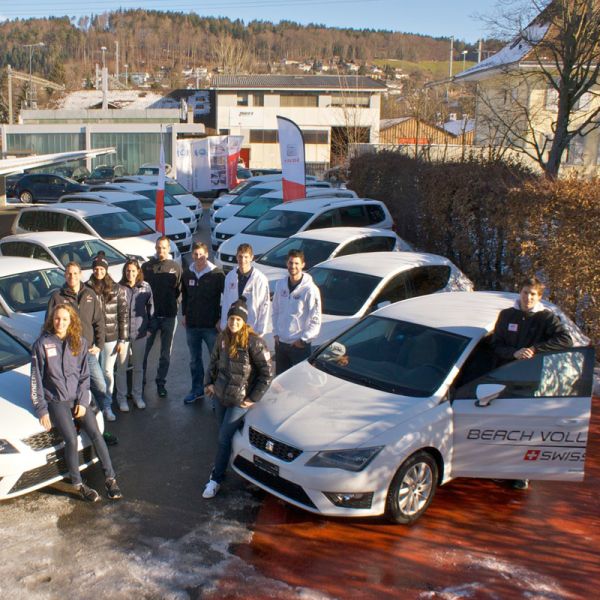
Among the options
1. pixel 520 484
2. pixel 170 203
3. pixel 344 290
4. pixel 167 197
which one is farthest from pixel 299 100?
pixel 520 484

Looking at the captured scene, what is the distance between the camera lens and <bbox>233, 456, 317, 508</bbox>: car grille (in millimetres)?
5461

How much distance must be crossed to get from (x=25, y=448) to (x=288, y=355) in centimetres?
287

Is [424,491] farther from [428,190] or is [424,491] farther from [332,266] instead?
[428,190]

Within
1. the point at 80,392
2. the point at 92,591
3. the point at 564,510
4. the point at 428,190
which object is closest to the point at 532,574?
the point at 564,510

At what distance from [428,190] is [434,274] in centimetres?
504

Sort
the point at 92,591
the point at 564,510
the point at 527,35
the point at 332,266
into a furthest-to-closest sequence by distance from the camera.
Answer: the point at 527,35 → the point at 332,266 → the point at 564,510 → the point at 92,591

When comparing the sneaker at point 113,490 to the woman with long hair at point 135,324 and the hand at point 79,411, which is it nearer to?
the hand at point 79,411

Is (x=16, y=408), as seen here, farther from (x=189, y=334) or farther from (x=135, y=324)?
(x=189, y=334)

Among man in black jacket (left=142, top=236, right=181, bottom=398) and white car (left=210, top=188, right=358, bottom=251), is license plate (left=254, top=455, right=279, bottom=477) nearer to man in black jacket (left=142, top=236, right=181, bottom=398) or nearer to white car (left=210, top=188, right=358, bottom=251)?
man in black jacket (left=142, top=236, right=181, bottom=398)

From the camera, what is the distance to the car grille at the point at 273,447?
5535 millimetres

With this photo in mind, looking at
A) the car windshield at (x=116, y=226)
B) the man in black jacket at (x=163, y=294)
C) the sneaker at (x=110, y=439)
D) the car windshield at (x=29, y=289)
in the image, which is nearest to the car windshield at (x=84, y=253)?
the car windshield at (x=29, y=289)

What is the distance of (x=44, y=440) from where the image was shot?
19.2 ft

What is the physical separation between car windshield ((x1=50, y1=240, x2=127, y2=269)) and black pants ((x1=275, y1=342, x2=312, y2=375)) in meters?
4.71

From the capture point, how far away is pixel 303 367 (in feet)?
22.3
